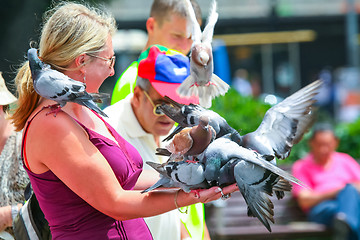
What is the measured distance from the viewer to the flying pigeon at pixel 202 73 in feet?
7.15

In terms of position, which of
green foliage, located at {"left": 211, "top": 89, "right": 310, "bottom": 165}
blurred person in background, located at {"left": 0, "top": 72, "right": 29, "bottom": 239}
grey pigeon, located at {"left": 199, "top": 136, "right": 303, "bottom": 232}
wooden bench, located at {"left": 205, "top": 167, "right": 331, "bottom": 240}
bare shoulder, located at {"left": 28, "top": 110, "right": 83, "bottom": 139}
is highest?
bare shoulder, located at {"left": 28, "top": 110, "right": 83, "bottom": 139}

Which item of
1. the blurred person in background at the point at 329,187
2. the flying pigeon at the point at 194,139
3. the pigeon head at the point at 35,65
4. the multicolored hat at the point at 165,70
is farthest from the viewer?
the blurred person in background at the point at 329,187

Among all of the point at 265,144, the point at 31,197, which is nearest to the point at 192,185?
the point at 265,144

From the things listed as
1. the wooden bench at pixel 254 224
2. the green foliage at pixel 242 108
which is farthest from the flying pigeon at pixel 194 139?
the green foliage at pixel 242 108

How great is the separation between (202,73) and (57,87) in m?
0.58

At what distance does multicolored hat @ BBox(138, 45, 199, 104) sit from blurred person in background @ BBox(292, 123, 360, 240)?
11.0ft

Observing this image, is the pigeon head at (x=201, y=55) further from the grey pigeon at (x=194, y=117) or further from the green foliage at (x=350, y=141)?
the green foliage at (x=350, y=141)

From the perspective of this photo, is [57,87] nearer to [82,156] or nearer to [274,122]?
[82,156]

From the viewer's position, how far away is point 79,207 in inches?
89.0

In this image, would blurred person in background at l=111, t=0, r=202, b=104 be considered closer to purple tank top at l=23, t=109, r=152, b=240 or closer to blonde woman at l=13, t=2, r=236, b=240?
blonde woman at l=13, t=2, r=236, b=240

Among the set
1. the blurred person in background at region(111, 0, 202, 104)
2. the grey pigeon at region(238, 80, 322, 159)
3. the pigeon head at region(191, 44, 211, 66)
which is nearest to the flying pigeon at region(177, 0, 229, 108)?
the pigeon head at region(191, 44, 211, 66)

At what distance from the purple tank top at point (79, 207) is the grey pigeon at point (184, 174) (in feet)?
1.04

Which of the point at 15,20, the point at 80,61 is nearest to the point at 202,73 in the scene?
the point at 80,61

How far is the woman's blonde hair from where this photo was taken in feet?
7.62
